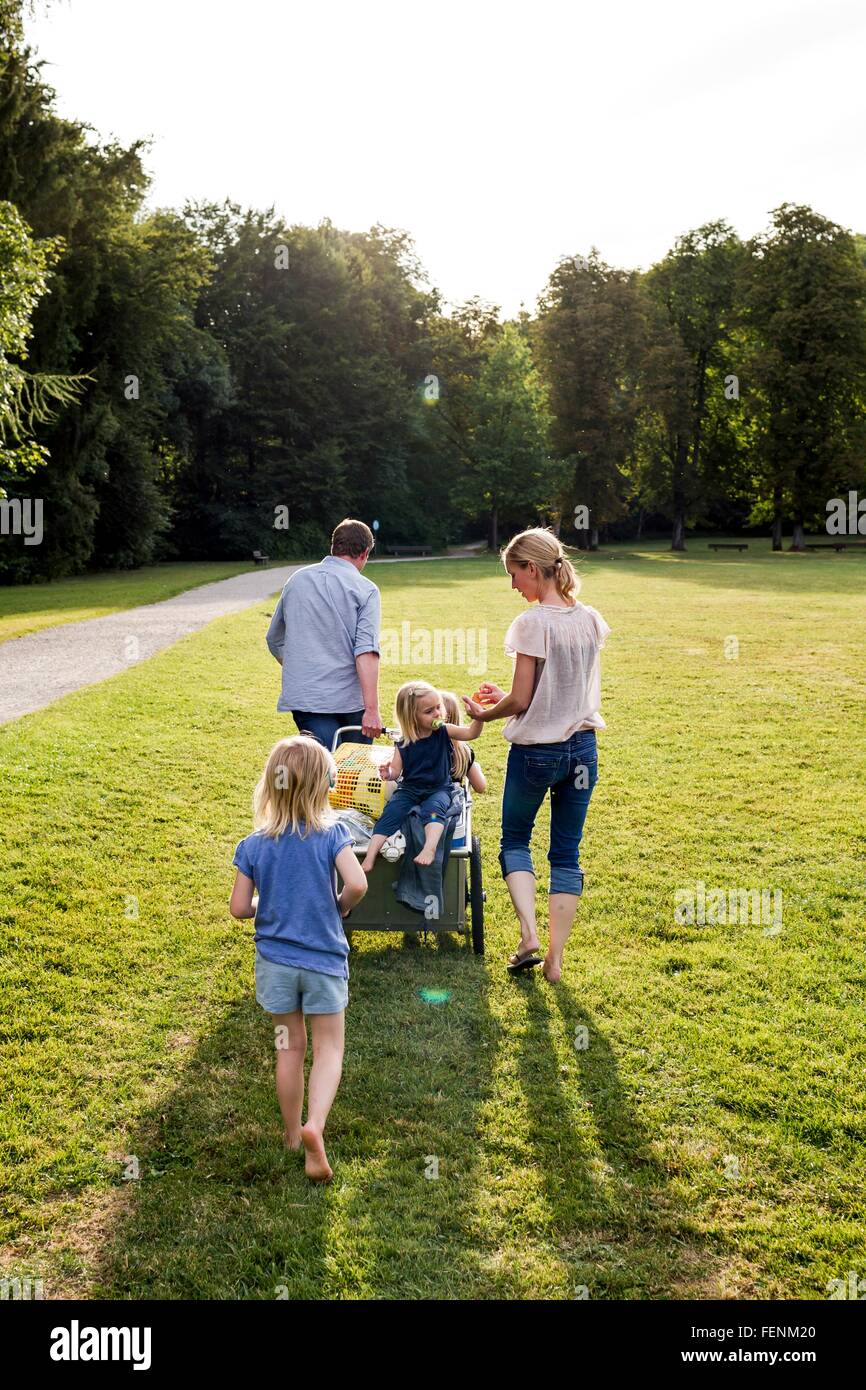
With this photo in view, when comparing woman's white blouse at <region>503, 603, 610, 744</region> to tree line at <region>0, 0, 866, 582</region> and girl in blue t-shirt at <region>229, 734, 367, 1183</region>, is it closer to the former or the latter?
girl in blue t-shirt at <region>229, 734, 367, 1183</region>

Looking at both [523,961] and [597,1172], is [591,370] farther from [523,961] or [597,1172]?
[597,1172]

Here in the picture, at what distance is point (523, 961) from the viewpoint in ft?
17.5

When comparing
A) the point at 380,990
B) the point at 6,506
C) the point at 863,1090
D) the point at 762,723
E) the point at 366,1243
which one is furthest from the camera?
the point at 6,506

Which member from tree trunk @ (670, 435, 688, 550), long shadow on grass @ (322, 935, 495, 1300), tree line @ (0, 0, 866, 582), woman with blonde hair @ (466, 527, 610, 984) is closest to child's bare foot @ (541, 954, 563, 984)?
woman with blonde hair @ (466, 527, 610, 984)

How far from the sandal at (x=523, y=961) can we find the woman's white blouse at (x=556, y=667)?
1144 millimetres

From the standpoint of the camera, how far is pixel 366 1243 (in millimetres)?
3293

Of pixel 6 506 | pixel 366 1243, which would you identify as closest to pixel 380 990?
pixel 366 1243

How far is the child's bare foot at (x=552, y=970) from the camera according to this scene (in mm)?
5277

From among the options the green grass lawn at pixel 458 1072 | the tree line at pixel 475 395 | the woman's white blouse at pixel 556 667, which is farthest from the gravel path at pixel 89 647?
the tree line at pixel 475 395

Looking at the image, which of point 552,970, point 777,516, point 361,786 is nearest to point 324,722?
point 361,786

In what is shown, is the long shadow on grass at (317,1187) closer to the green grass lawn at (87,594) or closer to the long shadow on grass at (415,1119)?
the long shadow on grass at (415,1119)

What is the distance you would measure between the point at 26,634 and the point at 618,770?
11922 millimetres

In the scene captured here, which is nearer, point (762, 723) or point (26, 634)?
point (762, 723)

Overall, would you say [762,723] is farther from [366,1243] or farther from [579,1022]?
[366,1243]
